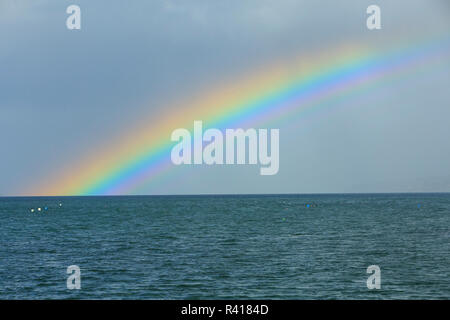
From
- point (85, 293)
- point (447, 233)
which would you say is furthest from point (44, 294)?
point (447, 233)

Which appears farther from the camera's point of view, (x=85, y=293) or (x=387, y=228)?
(x=387, y=228)

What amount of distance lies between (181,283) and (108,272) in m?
8.50

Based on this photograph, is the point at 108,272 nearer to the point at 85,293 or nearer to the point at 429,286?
the point at 85,293

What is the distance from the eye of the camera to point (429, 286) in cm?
3738

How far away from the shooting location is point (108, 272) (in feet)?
145
